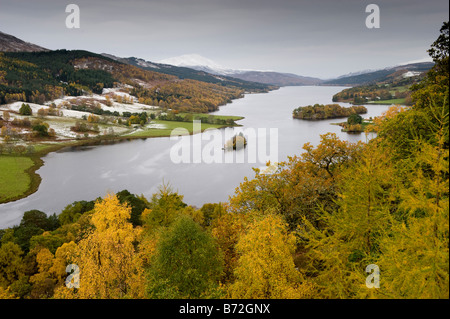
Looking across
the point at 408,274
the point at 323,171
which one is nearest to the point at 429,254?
the point at 408,274

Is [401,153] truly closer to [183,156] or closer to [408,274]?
[408,274]

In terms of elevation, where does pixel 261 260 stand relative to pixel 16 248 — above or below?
above

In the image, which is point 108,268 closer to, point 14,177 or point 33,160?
point 14,177

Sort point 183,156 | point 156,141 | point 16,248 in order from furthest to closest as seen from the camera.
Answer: point 156,141, point 183,156, point 16,248

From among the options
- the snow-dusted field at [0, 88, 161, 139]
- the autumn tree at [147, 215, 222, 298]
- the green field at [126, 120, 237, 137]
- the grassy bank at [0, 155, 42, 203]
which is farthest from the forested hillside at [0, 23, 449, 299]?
the snow-dusted field at [0, 88, 161, 139]

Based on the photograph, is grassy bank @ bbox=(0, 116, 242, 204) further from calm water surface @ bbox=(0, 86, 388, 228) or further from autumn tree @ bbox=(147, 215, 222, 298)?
autumn tree @ bbox=(147, 215, 222, 298)

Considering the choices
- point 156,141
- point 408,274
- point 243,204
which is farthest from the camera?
point 156,141
